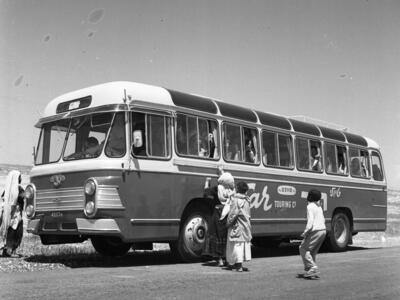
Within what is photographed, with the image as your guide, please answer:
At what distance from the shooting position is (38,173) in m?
10.1

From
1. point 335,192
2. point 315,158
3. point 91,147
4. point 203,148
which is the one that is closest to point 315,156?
point 315,158

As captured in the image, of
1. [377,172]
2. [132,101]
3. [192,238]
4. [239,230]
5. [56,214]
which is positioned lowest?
[192,238]

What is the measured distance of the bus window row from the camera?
965cm

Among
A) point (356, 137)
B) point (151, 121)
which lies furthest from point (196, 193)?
point (356, 137)

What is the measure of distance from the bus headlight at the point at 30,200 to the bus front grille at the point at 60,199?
137 millimetres

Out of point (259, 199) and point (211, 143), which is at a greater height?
point (211, 143)

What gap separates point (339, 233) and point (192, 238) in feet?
20.4

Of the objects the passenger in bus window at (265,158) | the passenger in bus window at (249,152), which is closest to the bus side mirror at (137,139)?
the passenger in bus window at (249,152)

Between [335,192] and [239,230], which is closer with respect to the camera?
[239,230]

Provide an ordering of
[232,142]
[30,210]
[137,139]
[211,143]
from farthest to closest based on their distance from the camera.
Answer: [232,142]
[211,143]
[30,210]
[137,139]

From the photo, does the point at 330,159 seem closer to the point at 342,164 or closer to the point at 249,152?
the point at 342,164

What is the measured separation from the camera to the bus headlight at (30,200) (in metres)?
10.1

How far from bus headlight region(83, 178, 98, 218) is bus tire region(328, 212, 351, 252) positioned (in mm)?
7710

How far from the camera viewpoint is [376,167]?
1675cm
